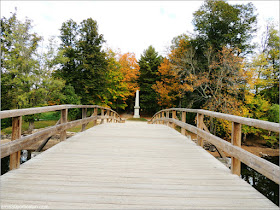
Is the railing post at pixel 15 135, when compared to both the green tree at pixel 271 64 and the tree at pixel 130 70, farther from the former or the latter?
the tree at pixel 130 70

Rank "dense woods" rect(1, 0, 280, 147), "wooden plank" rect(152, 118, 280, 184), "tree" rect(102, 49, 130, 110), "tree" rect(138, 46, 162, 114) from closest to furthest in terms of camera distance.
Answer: "wooden plank" rect(152, 118, 280, 184) < "dense woods" rect(1, 0, 280, 147) < "tree" rect(102, 49, 130, 110) < "tree" rect(138, 46, 162, 114)

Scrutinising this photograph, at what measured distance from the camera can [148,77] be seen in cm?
3534

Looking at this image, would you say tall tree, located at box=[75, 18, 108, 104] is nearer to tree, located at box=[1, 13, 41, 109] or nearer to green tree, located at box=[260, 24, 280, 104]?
tree, located at box=[1, 13, 41, 109]

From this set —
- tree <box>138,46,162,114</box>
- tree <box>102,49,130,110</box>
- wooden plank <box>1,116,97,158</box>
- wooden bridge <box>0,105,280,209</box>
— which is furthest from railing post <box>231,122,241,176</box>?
tree <box>138,46,162,114</box>

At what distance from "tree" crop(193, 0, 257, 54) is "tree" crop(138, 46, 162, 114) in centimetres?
1455

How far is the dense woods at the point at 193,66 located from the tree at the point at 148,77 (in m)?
8.90

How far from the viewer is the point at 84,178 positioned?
2.51m

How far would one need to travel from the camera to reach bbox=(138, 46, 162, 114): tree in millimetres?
34250

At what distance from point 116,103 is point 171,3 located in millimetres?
23763

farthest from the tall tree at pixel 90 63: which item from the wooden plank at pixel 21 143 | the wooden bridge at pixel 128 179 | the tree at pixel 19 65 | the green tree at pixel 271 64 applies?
the wooden bridge at pixel 128 179

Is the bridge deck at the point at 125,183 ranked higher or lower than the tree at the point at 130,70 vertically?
lower

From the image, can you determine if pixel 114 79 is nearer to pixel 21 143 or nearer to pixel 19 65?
pixel 19 65

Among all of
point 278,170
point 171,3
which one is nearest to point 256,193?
point 278,170

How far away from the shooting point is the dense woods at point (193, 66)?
16953mm
